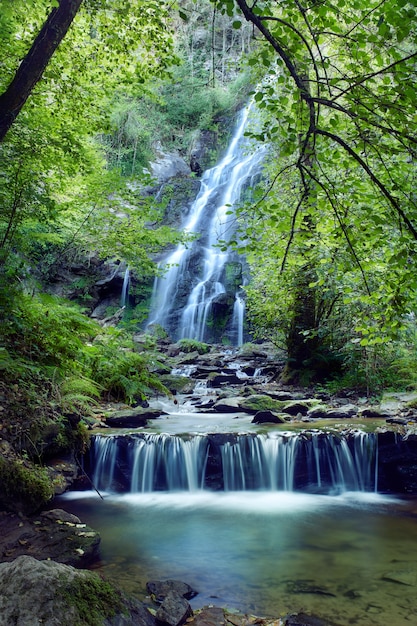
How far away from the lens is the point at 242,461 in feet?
24.4

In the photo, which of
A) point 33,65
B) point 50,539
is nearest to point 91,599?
point 50,539

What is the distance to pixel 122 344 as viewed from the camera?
11.8 m

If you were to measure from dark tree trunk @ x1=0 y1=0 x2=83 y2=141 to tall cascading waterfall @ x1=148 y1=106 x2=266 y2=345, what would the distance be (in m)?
14.7

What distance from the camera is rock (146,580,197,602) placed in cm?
378

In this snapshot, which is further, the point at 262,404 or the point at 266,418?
the point at 262,404

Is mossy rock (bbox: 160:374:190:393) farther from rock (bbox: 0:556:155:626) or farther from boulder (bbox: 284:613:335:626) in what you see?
rock (bbox: 0:556:155:626)

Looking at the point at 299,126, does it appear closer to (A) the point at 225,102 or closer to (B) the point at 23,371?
(B) the point at 23,371

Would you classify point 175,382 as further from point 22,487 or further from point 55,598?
point 55,598

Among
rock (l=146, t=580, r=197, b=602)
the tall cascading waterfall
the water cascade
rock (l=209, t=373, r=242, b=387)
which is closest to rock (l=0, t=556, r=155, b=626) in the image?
rock (l=146, t=580, r=197, b=602)

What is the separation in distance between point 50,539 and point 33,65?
16.1 feet

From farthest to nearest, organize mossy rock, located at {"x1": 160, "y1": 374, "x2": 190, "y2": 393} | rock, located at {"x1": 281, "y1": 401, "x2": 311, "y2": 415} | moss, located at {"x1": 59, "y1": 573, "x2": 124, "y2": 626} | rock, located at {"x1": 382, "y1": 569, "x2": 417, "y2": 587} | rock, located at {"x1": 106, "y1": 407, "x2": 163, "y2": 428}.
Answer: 1. mossy rock, located at {"x1": 160, "y1": 374, "x2": 190, "y2": 393}
2. rock, located at {"x1": 281, "y1": 401, "x2": 311, "y2": 415}
3. rock, located at {"x1": 106, "y1": 407, "x2": 163, "y2": 428}
4. rock, located at {"x1": 382, "y1": 569, "x2": 417, "y2": 587}
5. moss, located at {"x1": 59, "y1": 573, "x2": 124, "y2": 626}

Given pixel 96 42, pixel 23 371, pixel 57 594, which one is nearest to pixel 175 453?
pixel 23 371

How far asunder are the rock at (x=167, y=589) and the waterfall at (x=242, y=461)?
3205mm

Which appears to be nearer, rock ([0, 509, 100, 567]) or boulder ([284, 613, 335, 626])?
boulder ([284, 613, 335, 626])
